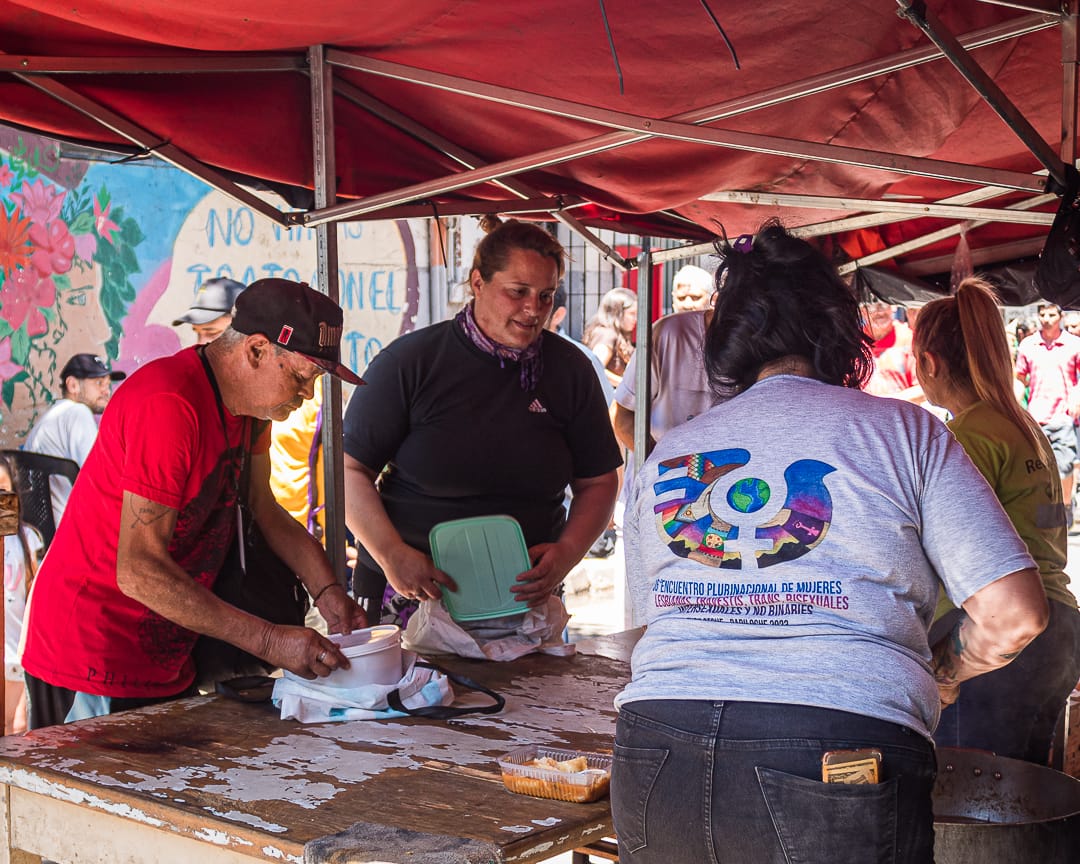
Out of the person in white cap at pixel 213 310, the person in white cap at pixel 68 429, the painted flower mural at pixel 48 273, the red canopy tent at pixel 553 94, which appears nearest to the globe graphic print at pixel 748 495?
the red canopy tent at pixel 553 94

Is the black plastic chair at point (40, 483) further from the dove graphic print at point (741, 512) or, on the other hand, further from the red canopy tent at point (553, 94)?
the dove graphic print at point (741, 512)

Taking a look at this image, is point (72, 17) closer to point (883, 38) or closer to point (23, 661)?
point (23, 661)

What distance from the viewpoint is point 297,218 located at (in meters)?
3.05

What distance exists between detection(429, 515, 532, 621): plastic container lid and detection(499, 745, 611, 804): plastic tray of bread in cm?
95

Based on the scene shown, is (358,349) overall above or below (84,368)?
above

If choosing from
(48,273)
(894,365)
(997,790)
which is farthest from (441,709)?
(894,365)

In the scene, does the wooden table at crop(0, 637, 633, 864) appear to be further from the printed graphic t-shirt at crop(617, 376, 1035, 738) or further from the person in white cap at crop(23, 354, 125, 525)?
the person in white cap at crop(23, 354, 125, 525)

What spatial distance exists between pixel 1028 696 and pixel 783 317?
67.3 inches

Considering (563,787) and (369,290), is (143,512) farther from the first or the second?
(369,290)

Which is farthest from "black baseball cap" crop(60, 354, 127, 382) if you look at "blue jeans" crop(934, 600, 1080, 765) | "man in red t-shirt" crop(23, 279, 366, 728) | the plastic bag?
"blue jeans" crop(934, 600, 1080, 765)

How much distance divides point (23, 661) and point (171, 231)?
212 inches

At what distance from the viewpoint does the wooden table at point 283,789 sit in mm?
1646

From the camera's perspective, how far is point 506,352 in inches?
128

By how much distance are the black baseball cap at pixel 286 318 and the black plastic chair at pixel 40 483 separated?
3.51 metres
